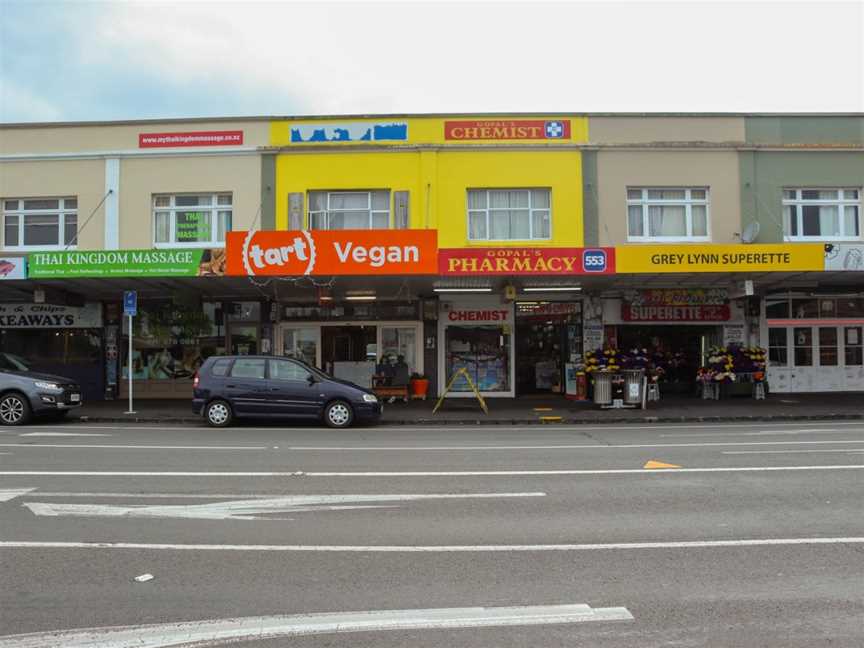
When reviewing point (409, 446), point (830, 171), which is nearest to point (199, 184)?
point (409, 446)

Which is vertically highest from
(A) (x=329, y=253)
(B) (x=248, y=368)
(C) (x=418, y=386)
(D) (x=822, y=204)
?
(D) (x=822, y=204)

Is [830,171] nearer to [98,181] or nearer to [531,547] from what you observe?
[531,547]

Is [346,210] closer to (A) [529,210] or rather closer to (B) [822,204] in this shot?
(A) [529,210]

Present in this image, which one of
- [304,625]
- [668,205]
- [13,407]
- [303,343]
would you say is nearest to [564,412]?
[668,205]

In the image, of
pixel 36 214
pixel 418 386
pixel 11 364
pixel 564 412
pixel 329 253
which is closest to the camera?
pixel 11 364

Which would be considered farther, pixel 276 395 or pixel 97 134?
pixel 97 134

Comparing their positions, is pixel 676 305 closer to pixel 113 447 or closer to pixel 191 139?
pixel 191 139

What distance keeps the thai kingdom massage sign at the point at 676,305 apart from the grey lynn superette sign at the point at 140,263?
465 inches

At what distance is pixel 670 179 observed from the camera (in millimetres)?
19828

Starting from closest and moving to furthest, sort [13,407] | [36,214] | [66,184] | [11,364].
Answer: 1. [13,407]
2. [11,364]
3. [66,184]
4. [36,214]

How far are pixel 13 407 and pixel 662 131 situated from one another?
18.7 meters

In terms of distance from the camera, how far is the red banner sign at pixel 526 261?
53.2 feet

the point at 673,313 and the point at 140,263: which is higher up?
the point at 140,263

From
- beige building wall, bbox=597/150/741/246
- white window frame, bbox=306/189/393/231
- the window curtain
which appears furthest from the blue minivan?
the window curtain
